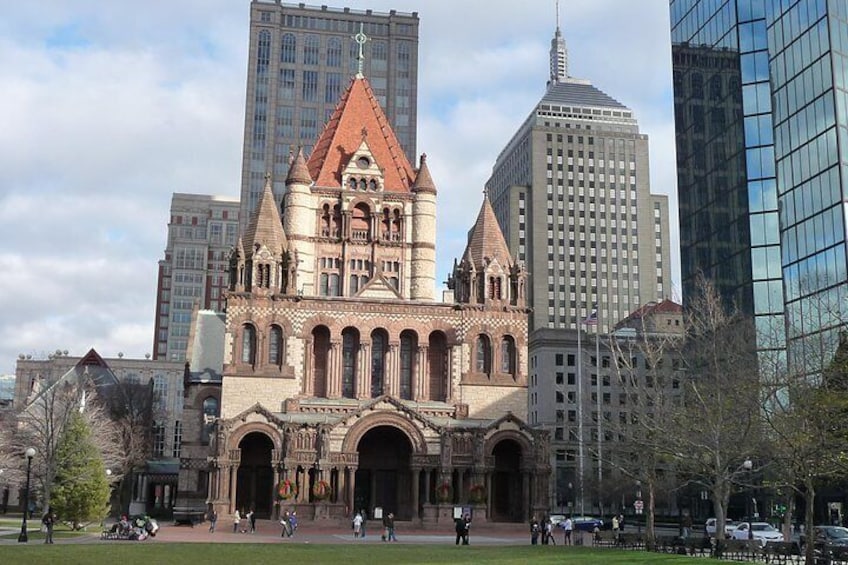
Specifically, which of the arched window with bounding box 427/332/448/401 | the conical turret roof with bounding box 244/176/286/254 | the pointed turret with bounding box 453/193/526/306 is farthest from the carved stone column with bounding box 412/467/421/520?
the conical turret roof with bounding box 244/176/286/254

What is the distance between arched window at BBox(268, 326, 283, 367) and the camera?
64750 mm

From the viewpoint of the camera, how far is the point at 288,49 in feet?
465

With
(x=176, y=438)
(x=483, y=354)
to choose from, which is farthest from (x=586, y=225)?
(x=483, y=354)

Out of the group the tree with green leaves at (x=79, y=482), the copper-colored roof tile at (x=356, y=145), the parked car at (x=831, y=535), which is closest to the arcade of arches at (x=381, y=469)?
the tree with green leaves at (x=79, y=482)

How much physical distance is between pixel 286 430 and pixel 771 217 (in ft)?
133

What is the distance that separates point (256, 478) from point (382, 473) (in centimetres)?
852

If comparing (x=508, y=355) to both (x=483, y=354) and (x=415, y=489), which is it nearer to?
(x=483, y=354)

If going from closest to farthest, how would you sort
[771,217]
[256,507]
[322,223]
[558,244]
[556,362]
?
[256,507], [771,217], [322,223], [556,362], [558,244]

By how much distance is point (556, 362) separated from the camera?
129m

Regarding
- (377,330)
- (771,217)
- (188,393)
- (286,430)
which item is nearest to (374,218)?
(377,330)

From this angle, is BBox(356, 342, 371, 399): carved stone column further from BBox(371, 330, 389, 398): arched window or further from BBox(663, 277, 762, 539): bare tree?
BBox(663, 277, 762, 539): bare tree

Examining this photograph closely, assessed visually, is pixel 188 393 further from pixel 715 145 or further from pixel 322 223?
pixel 715 145

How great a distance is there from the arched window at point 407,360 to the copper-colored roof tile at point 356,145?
Result: 1853cm

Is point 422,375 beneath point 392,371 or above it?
beneath
